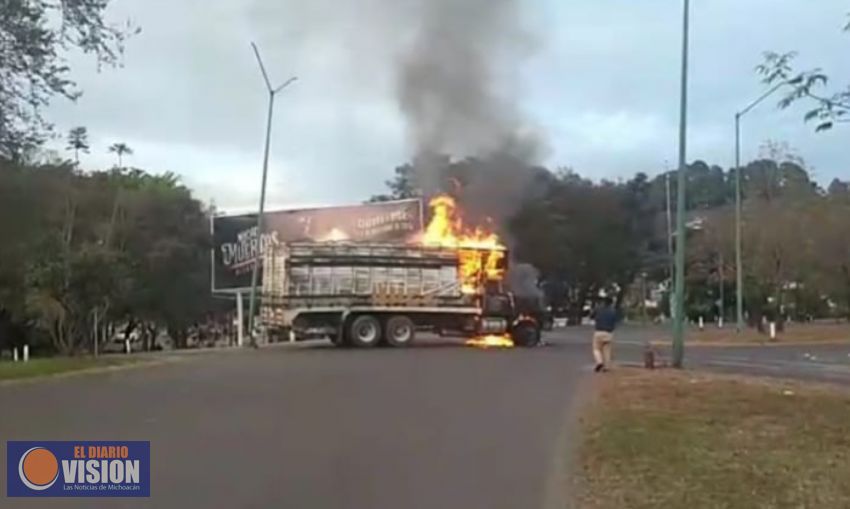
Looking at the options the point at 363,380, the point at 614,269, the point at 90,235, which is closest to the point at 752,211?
the point at 614,269

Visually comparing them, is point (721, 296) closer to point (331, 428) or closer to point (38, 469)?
point (331, 428)

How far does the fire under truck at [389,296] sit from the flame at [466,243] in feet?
0.15

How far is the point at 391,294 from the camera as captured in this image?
37500mm

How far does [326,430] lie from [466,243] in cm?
2692

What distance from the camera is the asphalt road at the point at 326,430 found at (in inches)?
354

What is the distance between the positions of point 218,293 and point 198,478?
162ft

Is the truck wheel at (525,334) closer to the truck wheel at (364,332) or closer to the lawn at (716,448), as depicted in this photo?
the truck wheel at (364,332)

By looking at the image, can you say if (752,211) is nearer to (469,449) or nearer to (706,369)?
(706,369)

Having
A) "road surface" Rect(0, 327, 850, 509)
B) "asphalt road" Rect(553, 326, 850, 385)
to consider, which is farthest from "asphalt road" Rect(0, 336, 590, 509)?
"asphalt road" Rect(553, 326, 850, 385)

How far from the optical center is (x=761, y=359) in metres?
31.4
